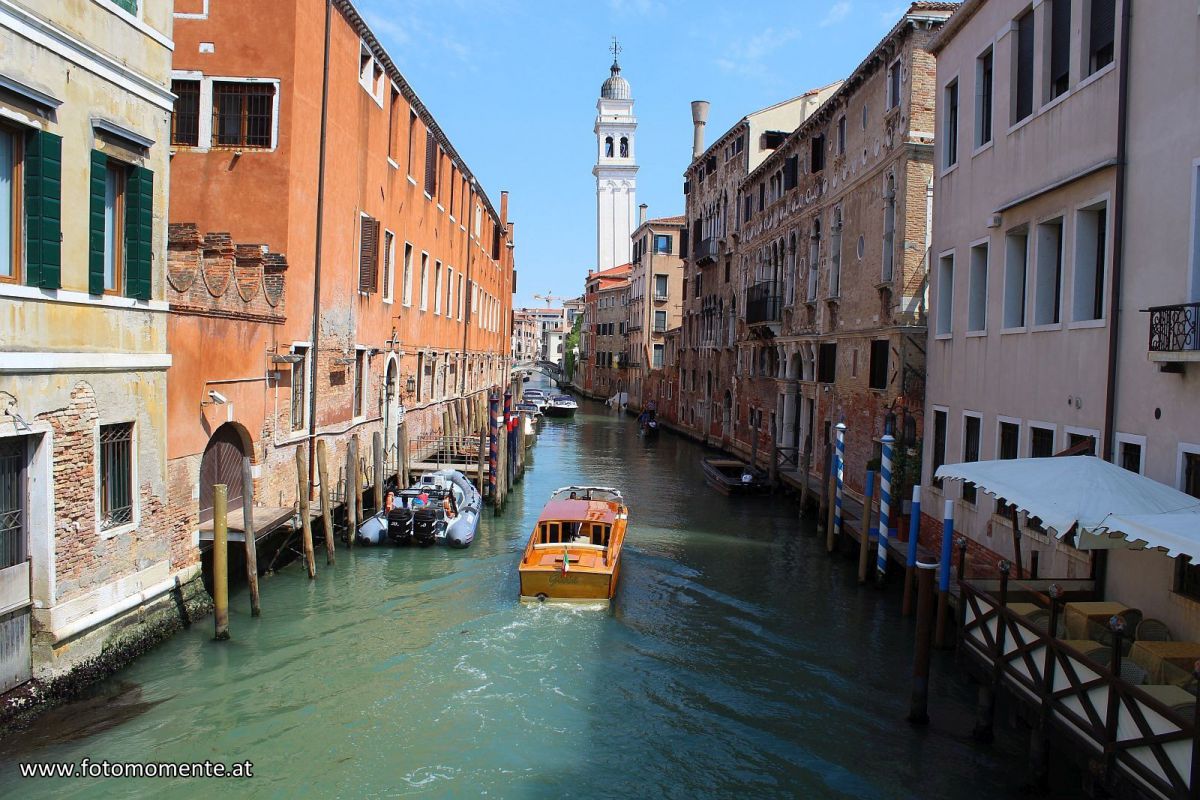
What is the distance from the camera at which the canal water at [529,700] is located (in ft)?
22.9

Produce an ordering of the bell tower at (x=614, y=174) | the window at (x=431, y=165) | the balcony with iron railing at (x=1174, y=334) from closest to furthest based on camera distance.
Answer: the balcony with iron railing at (x=1174, y=334), the window at (x=431, y=165), the bell tower at (x=614, y=174)

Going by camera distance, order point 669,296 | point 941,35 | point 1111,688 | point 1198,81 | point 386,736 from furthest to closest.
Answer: point 669,296, point 941,35, point 386,736, point 1198,81, point 1111,688

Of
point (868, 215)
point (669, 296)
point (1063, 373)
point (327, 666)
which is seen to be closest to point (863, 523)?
point (1063, 373)

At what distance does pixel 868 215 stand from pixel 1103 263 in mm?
8927

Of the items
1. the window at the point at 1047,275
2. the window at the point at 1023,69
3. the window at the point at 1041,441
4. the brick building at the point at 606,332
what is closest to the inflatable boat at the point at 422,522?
the window at the point at 1041,441

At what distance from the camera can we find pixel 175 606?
30.3ft

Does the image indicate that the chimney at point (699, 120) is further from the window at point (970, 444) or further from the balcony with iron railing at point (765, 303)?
the window at point (970, 444)

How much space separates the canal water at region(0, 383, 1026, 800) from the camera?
22.9 feet

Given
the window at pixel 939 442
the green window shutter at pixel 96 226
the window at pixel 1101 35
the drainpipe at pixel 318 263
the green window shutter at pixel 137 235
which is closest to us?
the green window shutter at pixel 96 226

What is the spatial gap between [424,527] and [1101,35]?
11040mm

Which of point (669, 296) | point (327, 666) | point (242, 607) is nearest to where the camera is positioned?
point (327, 666)

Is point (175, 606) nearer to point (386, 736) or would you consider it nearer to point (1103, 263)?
point (386, 736)

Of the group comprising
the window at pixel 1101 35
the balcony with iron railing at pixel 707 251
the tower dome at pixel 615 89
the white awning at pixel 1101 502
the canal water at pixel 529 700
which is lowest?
the canal water at pixel 529 700

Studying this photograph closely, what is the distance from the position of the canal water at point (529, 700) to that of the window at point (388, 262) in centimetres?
635
